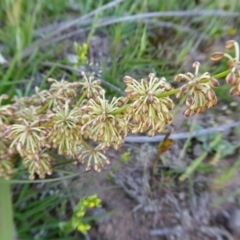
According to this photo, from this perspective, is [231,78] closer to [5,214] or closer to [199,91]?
[199,91]

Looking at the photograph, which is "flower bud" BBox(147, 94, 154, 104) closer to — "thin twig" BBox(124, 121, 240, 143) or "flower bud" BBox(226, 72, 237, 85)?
"flower bud" BBox(226, 72, 237, 85)

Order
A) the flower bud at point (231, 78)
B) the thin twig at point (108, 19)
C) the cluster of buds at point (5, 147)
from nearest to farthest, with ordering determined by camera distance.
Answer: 1. the flower bud at point (231, 78)
2. the cluster of buds at point (5, 147)
3. the thin twig at point (108, 19)

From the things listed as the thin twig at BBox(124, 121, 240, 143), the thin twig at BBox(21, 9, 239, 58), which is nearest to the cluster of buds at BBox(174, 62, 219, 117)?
the thin twig at BBox(124, 121, 240, 143)

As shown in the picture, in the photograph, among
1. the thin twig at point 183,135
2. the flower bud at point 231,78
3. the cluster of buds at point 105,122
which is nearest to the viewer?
the flower bud at point 231,78

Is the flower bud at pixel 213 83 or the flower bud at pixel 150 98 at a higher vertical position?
the flower bud at pixel 150 98

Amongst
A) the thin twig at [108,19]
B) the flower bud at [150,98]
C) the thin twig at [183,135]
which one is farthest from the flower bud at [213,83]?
the thin twig at [108,19]

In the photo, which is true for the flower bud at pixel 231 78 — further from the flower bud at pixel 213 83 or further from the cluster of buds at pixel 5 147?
the cluster of buds at pixel 5 147
